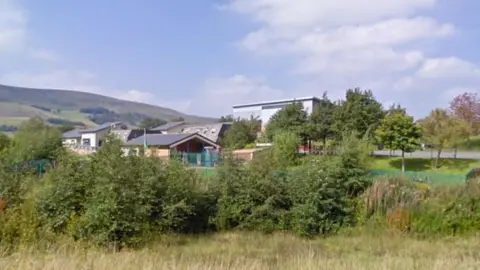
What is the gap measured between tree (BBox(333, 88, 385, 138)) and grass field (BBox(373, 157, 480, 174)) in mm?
3237

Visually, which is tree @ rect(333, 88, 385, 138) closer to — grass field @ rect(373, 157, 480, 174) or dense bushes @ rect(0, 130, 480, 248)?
grass field @ rect(373, 157, 480, 174)

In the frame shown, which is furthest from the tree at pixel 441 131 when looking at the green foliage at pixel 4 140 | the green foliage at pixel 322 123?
the green foliage at pixel 4 140

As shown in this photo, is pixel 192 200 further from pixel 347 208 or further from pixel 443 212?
pixel 443 212

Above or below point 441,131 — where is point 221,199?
below

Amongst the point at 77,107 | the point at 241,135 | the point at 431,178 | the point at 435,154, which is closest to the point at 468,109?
the point at 435,154

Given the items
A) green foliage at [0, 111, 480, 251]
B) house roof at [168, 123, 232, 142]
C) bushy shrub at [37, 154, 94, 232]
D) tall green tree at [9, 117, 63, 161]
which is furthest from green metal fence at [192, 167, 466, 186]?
house roof at [168, 123, 232, 142]

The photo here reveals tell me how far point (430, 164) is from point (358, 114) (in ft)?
21.8

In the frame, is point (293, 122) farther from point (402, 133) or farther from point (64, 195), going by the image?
point (64, 195)

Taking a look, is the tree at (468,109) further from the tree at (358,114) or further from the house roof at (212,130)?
the house roof at (212,130)

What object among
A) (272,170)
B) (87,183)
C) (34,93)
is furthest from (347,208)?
(34,93)

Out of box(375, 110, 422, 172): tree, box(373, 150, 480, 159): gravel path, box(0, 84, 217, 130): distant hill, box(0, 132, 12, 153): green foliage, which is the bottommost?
box(373, 150, 480, 159): gravel path

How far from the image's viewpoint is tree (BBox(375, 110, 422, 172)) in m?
27.3

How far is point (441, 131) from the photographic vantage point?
27.9 m

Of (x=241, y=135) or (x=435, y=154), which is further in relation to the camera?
(x=241, y=135)
